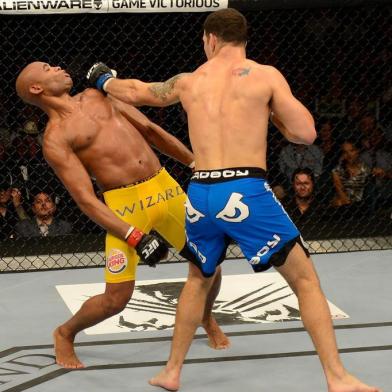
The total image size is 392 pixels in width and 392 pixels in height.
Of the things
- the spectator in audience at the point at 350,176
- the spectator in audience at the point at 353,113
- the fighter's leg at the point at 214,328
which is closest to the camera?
the fighter's leg at the point at 214,328

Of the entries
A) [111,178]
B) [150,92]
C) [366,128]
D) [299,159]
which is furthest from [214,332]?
[366,128]

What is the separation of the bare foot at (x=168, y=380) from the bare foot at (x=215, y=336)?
1.90 ft

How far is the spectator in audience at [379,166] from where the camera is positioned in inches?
272

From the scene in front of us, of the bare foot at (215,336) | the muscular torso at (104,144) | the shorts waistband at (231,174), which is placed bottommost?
the bare foot at (215,336)

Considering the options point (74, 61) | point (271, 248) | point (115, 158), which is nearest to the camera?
point (271, 248)

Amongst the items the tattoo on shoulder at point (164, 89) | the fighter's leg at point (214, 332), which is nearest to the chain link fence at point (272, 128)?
the fighter's leg at point (214, 332)

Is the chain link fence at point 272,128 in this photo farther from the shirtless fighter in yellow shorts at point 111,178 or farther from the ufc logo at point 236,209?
the ufc logo at point 236,209

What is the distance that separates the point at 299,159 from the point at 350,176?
355mm

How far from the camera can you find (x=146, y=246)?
3969mm

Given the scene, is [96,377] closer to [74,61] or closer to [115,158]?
[115,158]

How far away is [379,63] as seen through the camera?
7625 millimetres

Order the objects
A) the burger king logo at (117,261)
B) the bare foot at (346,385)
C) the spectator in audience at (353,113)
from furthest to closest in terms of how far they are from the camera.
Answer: the spectator in audience at (353,113), the burger king logo at (117,261), the bare foot at (346,385)

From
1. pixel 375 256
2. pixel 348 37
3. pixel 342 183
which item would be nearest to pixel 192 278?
pixel 375 256

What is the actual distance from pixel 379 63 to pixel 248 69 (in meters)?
4.22
